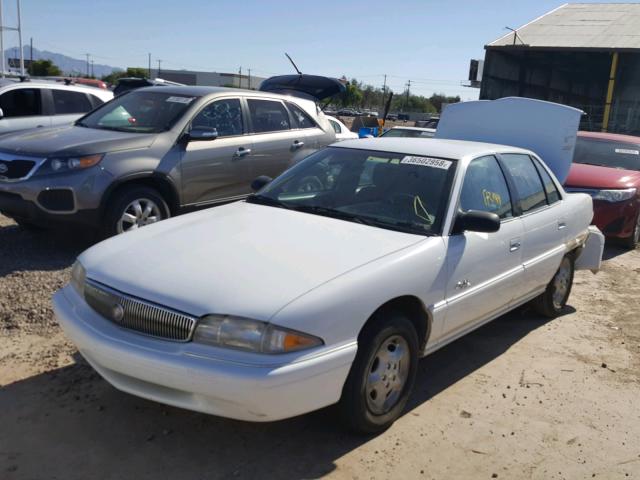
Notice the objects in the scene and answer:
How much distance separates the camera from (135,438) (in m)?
3.28

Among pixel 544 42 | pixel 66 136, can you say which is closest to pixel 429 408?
pixel 66 136

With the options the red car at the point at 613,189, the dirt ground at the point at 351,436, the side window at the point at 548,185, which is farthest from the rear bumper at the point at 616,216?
the dirt ground at the point at 351,436

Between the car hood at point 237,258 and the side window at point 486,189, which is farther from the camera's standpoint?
the side window at point 486,189

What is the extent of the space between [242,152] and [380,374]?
422 cm

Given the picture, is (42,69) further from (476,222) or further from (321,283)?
(321,283)

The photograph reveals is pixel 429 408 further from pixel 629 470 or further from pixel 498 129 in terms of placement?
pixel 498 129

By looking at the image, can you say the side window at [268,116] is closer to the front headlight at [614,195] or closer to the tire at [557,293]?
the tire at [557,293]

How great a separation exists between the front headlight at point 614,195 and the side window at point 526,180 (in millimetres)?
3541

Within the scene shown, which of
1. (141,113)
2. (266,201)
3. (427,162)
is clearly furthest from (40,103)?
(427,162)

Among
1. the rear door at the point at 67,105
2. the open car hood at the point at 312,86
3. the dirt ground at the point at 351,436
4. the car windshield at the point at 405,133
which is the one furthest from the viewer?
the car windshield at the point at 405,133

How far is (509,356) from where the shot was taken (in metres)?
4.77

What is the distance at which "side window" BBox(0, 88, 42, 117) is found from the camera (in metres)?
9.56

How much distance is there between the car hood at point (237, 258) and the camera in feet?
9.77

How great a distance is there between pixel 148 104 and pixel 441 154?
385 centimetres
